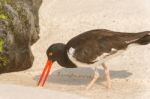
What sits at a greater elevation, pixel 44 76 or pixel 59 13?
pixel 44 76

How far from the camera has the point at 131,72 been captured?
36.6 feet

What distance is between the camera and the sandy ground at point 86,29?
10289 mm

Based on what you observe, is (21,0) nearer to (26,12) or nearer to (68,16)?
(26,12)

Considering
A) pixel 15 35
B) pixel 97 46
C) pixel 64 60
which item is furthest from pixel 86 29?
pixel 97 46

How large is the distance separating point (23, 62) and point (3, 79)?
3.73 ft

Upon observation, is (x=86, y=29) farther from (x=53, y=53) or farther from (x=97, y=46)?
(x=97, y=46)

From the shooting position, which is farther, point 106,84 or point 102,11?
point 102,11

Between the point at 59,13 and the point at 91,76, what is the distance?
346 centimetres

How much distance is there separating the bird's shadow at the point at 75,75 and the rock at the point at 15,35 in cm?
72

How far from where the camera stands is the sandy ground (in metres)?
10.3

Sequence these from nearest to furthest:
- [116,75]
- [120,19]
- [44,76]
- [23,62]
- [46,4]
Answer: [44,76]
[116,75]
[23,62]
[120,19]
[46,4]

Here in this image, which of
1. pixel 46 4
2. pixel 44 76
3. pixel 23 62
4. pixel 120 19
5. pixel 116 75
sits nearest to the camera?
pixel 44 76

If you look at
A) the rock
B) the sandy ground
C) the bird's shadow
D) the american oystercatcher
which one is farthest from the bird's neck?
the rock

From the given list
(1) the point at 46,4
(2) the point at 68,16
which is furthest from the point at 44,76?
(1) the point at 46,4
